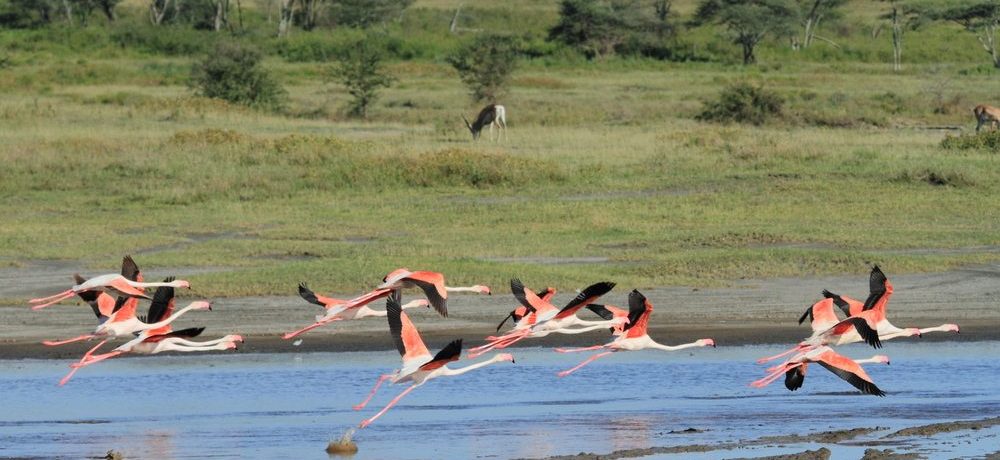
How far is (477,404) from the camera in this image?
1167 centimetres

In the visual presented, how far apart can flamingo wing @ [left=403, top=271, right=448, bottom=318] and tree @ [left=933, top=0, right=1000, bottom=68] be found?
4837cm

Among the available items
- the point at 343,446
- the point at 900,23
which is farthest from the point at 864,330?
the point at 900,23

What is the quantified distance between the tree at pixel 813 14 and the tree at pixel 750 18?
2.69 m

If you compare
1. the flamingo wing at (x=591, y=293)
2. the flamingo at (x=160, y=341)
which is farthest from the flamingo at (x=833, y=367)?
the flamingo at (x=160, y=341)

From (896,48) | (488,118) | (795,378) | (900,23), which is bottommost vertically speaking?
(896,48)

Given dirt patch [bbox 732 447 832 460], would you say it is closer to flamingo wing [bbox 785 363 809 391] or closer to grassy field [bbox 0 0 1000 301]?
flamingo wing [bbox 785 363 809 391]

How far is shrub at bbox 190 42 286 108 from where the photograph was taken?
39.0 m

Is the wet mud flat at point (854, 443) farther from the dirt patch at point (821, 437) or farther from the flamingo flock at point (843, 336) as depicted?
the flamingo flock at point (843, 336)

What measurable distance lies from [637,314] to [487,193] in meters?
14.4

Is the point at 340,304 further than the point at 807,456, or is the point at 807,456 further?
the point at 340,304

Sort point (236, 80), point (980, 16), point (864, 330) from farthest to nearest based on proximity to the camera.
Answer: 1. point (980, 16)
2. point (236, 80)
3. point (864, 330)

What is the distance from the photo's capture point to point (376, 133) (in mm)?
32844

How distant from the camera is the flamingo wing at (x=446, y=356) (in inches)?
323

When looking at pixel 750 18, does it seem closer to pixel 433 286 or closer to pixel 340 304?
pixel 340 304
